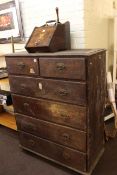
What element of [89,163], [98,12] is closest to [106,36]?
[98,12]

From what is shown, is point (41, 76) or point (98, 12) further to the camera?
point (98, 12)

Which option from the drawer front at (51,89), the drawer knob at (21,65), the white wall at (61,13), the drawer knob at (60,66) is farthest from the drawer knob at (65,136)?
the white wall at (61,13)

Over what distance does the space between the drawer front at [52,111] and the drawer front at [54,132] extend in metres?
0.05

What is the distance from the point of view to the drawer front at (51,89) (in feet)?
4.57

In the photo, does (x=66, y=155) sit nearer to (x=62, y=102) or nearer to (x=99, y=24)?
(x=62, y=102)

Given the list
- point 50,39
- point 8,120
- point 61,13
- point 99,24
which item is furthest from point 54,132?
point 99,24

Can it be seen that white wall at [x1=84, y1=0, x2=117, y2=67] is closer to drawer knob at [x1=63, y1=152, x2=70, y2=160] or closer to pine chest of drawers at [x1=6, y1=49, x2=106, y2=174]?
pine chest of drawers at [x1=6, y1=49, x2=106, y2=174]

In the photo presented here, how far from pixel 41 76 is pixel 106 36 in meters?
1.16

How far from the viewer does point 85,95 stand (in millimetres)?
1371

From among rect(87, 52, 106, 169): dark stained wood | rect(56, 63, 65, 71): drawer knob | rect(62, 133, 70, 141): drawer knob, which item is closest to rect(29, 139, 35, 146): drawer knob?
rect(62, 133, 70, 141): drawer knob

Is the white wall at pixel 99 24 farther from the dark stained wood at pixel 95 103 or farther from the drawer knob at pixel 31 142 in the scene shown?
the drawer knob at pixel 31 142

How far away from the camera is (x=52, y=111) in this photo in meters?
1.60

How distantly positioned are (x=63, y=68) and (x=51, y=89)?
0.23m

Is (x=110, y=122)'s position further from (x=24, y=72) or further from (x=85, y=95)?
(x=24, y=72)
